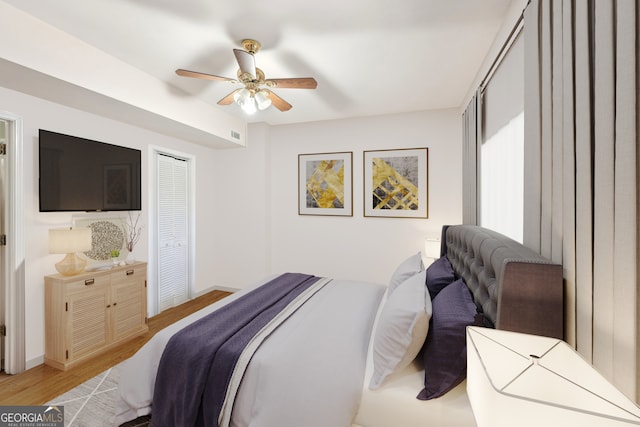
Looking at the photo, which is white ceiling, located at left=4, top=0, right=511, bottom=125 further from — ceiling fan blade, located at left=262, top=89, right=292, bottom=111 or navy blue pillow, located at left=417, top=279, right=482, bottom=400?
navy blue pillow, located at left=417, top=279, right=482, bottom=400

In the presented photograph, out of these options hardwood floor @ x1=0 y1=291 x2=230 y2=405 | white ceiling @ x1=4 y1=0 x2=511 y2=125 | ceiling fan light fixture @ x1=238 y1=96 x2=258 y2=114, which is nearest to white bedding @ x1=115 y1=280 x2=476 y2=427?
hardwood floor @ x1=0 y1=291 x2=230 y2=405

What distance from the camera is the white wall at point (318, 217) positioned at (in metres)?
3.54

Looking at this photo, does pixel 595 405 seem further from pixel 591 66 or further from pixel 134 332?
pixel 134 332

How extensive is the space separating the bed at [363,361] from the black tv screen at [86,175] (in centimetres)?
183

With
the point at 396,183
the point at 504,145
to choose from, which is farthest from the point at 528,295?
the point at 396,183

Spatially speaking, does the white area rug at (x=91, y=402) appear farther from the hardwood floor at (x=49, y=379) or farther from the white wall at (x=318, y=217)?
the white wall at (x=318, y=217)

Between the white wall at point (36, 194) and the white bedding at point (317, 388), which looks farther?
the white wall at point (36, 194)

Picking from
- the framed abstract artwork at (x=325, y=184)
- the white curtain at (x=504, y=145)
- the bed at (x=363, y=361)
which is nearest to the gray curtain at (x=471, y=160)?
the white curtain at (x=504, y=145)

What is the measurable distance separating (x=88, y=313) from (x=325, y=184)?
2.97 meters

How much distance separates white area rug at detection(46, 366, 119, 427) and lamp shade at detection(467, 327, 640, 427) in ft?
7.24

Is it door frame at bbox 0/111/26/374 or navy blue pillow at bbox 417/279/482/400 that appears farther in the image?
door frame at bbox 0/111/26/374

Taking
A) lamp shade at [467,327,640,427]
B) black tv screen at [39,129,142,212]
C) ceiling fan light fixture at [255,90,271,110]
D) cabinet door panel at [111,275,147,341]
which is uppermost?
ceiling fan light fixture at [255,90,271,110]

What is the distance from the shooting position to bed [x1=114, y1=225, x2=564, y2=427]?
44.2 inches

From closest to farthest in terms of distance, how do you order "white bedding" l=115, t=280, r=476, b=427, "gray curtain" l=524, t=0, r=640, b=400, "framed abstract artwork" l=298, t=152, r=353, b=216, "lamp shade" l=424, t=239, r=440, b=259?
"gray curtain" l=524, t=0, r=640, b=400 < "white bedding" l=115, t=280, r=476, b=427 < "lamp shade" l=424, t=239, r=440, b=259 < "framed abstract artwork" l=298, t=152, r=353, b=216
